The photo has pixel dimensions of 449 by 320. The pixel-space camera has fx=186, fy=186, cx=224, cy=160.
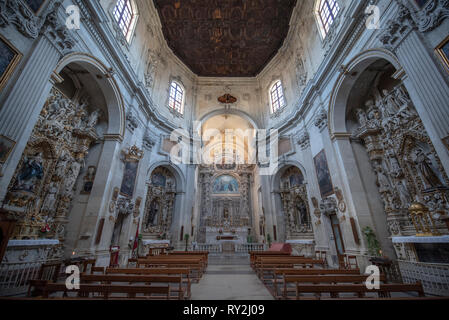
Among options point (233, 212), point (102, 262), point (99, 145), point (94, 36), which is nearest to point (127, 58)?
point (94, 36)

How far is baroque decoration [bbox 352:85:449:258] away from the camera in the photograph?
17.4 ft

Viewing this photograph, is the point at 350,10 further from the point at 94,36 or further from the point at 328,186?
the point at 94,36

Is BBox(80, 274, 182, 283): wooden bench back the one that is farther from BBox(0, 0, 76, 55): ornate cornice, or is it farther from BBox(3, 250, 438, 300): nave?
BBox(0, 0, 76, 55): ornate cornice

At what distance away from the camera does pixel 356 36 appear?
7.09 m

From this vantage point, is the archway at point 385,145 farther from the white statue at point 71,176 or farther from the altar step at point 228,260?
the white statue at point 71,176

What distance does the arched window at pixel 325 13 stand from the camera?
9.14m

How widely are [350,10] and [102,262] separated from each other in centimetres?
1346

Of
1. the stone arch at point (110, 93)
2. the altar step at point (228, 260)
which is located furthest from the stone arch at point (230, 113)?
the altar step at point (228, 260)

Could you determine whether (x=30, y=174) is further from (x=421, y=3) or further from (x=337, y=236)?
(x=337, y=236)

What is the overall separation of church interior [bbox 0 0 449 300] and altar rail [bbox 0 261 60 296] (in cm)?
5

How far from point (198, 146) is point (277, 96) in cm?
777

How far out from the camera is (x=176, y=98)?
15.2m

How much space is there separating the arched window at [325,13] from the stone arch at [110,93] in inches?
418

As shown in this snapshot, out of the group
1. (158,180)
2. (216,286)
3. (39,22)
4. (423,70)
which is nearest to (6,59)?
(39,22)
